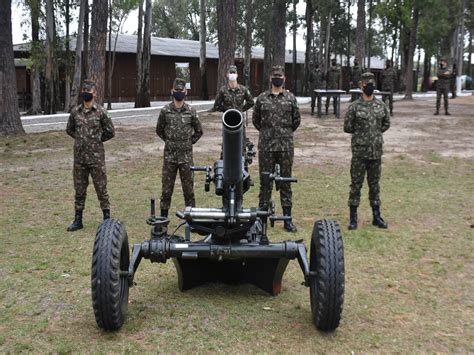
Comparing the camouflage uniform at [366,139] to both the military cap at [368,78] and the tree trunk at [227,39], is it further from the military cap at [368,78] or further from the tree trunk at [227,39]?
the tree trunk at [227,39]

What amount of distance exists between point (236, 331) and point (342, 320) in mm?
883

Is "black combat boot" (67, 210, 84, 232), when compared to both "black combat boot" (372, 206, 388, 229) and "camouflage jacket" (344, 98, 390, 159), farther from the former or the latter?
"black combat boot" (372, 206, 388, 229)

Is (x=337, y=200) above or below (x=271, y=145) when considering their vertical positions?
below

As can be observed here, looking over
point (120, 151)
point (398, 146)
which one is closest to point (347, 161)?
point (398, 146)

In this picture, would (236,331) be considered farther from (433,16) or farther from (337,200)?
(433,16)

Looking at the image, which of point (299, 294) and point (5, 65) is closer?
point (299, 294)

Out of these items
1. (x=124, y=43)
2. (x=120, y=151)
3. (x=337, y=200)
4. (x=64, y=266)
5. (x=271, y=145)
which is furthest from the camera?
(x=124, y=43)

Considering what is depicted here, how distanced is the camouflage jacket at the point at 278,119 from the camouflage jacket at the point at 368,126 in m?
0.73

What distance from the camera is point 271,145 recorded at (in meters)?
7.84

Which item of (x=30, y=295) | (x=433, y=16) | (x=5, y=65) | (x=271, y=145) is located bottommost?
(x=30, y=295)

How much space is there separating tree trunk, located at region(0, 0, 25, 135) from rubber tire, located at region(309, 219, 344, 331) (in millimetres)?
14028

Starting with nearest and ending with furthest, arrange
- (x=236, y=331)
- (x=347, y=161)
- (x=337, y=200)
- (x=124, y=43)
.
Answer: (x=236, y=331), (x=337, y=200), (x=347, y=161), (x=124, y=43)

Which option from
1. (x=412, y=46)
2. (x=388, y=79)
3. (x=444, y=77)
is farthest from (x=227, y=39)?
(x=412, y=46)

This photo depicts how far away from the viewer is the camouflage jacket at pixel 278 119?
7789 mm
